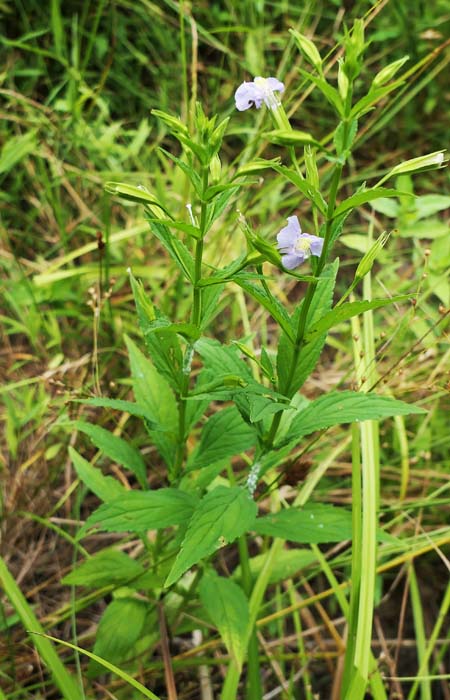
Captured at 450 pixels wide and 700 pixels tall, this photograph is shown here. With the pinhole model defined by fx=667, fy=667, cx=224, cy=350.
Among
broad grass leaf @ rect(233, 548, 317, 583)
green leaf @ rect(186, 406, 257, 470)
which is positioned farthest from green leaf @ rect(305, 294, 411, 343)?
broad grass leaf @ rect(233, 548, 317, 583)

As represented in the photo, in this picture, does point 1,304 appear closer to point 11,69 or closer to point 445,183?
point 11,69

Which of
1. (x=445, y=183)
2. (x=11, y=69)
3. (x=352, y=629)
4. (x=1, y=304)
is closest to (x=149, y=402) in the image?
(x=352, y=629)

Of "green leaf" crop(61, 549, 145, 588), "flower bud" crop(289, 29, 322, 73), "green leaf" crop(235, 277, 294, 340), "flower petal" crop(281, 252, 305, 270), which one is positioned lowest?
"green leaf" crop(61, 549, 145, 588)

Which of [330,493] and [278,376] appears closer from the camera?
[278,376]

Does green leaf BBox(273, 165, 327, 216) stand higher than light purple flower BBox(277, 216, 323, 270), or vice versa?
green leaf BBox(273, 165, 327, 216)

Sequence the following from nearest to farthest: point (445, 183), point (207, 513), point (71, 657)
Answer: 1. point (207, 513)
2. point (71, 657)
3. point (445, 183)

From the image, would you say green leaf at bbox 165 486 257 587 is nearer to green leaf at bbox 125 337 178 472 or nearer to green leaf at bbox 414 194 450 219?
green leaf at bbox 125 337 178 472

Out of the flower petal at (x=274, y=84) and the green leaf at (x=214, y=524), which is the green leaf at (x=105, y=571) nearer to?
the green leaf at (x=214, y=524)
